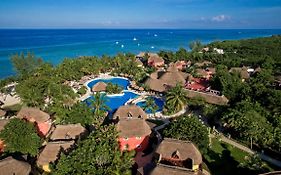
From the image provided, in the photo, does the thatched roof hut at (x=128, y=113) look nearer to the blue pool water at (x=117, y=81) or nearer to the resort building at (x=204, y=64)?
the blue pool water at (x=117, y=81)

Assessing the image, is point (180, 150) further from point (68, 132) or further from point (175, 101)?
point (175, 101)

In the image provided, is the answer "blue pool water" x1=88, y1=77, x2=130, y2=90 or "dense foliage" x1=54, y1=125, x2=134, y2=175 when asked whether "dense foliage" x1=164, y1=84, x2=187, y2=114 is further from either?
"blue pool water" x1=88, y1=77, x2=130, y2=90

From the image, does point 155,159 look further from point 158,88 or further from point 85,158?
point 158,88

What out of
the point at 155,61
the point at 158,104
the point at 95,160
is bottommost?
the point at 158,104

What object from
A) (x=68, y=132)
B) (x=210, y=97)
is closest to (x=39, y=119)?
(x=68, y=132)

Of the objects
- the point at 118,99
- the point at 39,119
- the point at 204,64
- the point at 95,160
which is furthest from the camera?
the point at 204,64

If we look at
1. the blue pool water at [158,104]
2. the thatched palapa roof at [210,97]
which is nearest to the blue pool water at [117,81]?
the blue pool water at [158,104]

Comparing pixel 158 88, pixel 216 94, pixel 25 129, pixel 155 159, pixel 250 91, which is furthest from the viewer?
pixel 158 88

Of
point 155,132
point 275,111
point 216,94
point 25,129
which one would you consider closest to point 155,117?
point 155,132
